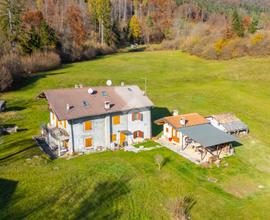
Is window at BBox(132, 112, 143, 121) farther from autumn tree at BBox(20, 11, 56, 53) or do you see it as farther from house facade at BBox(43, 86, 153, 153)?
autumn tree at BBox(20, 11, 56, 53)

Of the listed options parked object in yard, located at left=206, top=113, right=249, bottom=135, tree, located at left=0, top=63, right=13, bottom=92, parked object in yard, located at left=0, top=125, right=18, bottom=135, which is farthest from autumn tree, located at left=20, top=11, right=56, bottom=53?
parked object in yard, located at left=206, top=113, right=249, bottom=135

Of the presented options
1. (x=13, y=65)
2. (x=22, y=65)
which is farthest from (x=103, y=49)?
(x=13, y=65)

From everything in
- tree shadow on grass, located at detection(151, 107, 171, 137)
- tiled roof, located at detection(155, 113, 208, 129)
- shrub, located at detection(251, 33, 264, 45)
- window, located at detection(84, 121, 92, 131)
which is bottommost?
tree shadow on grass, located at detection(151, 107, 171, 137)

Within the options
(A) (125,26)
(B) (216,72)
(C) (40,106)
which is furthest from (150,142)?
(A) (125,26)

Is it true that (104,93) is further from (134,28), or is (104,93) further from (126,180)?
(134,28)

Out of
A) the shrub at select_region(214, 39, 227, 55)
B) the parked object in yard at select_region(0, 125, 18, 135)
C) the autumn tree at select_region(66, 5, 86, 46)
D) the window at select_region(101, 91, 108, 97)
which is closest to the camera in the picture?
the window at select_region(101, 91, 108, 97)

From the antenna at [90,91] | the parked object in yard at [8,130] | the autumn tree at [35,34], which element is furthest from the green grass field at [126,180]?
the autumn tree at [35,34]

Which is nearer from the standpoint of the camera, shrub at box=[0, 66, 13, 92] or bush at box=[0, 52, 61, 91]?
shrub at box=[0, 66, 13, 92]
